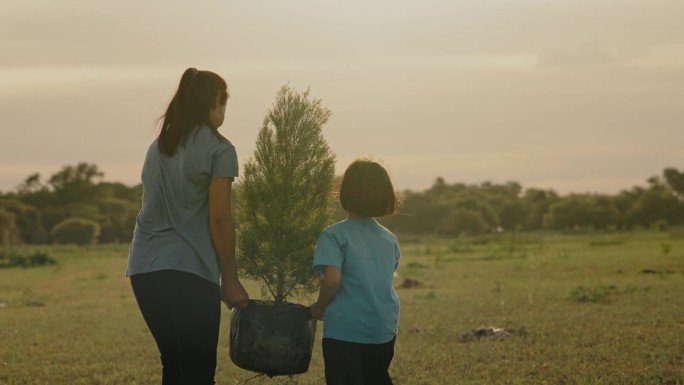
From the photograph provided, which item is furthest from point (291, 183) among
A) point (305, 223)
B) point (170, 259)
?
point (170, 259)

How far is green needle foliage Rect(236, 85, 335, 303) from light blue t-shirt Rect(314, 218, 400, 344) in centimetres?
83

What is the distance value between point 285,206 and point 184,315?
56.9 inches

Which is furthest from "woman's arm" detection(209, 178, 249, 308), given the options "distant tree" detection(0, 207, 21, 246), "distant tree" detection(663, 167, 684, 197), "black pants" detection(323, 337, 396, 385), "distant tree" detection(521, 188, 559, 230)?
"distant tree" detection(663, 167, 684, 197)

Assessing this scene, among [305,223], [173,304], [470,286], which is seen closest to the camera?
[173,304]

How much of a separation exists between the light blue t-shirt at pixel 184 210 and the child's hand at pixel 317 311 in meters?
0.61

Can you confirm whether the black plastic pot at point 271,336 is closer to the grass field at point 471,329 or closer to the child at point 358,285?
the child at point 358,285

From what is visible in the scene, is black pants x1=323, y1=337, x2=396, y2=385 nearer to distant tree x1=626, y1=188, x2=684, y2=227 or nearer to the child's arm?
the child's arm

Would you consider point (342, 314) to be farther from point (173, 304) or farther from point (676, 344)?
point (676, 344)

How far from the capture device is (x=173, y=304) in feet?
14.5

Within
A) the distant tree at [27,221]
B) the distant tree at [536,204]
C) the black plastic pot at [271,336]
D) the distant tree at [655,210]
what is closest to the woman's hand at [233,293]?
the black plastic pot at [271,336]

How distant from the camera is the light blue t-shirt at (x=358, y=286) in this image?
15.9 feet

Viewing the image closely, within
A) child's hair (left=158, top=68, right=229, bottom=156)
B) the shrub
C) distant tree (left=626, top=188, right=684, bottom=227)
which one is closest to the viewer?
child's hair (left=158, top=68, right=229, bottom=156)

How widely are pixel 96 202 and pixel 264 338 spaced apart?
7383 centimetres

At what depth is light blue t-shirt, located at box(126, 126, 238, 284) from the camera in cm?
445
